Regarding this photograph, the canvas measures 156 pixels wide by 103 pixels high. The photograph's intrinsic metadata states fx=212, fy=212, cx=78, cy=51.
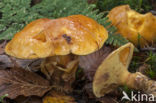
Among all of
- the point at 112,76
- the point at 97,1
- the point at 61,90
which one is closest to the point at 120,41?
the point at 112,76

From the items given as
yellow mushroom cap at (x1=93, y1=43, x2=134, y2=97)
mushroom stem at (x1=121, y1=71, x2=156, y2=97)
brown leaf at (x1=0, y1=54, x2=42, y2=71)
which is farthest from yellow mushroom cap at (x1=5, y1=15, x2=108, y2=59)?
brown leaf at (x1=0, y1=54, x2=42, y2=71)

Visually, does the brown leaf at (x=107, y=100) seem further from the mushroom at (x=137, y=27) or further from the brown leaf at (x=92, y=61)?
the mushroom at (x=137, y=27)

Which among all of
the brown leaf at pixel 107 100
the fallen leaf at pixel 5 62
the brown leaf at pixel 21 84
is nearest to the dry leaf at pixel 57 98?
the brown leaf at pixel 21 84


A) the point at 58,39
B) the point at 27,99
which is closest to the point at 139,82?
the point at 58,39

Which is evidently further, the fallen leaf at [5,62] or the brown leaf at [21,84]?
the fallen leaf at [5,62]

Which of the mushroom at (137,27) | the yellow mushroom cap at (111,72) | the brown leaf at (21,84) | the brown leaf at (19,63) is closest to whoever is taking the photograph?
the yellow mushroom cap at (111,72)

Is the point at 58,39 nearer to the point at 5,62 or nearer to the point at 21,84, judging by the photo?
the point at 21,84
